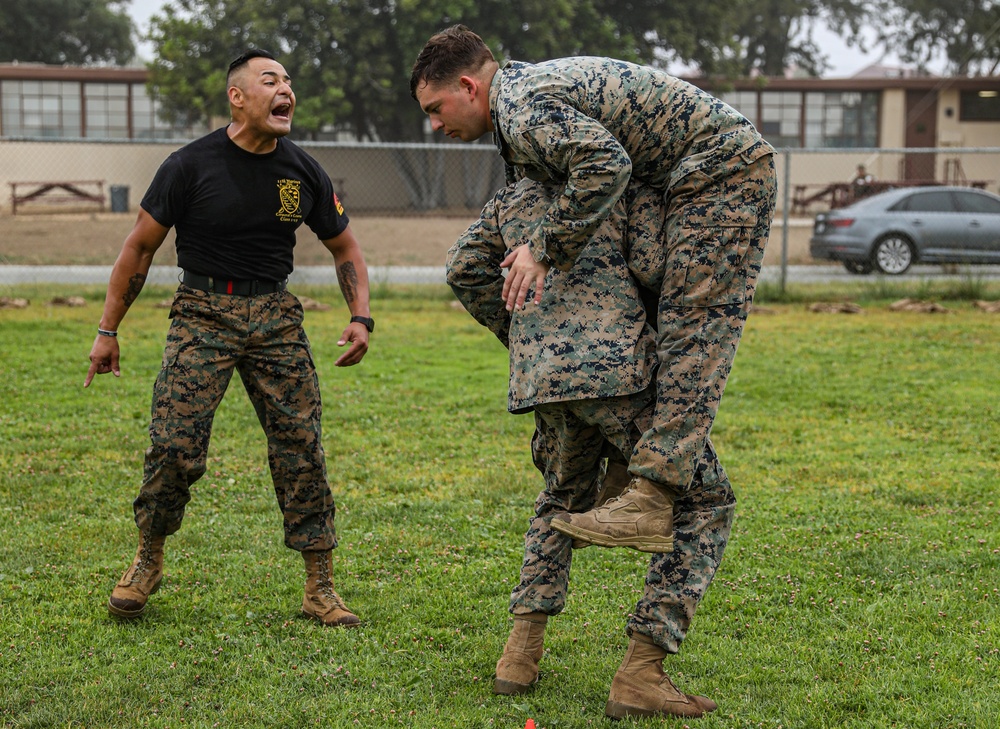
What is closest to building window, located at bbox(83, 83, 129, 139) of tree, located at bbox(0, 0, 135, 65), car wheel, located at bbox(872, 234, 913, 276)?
tree, located at bbox(0, 0, 135, 65)

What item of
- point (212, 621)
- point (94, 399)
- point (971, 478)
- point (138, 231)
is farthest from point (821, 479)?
point (94, 399)

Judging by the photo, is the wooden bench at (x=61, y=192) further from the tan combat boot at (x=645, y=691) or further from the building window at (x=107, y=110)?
the tan combat boot at (x=645, y=691)

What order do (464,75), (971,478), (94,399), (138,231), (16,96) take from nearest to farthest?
(464,75), (138,231), (971,478), (94,399), (16,96)

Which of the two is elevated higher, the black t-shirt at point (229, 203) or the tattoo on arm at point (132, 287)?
the black t-shirt at point (229, 203)

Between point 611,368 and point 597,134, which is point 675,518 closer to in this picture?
point 611,368

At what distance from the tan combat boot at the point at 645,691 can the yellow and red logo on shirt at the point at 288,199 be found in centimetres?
207

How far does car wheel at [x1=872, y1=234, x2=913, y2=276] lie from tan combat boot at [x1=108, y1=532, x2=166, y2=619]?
1529cm

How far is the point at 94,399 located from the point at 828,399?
5.47m

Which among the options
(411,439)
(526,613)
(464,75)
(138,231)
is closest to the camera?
(464,75)

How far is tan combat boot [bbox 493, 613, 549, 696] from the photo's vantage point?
12.0 feet

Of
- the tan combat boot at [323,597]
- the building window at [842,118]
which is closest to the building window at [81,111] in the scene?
the building window at [842,118]

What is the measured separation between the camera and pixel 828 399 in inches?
336

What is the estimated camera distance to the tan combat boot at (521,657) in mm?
3652

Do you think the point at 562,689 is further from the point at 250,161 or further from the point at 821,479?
the point at 821,479
